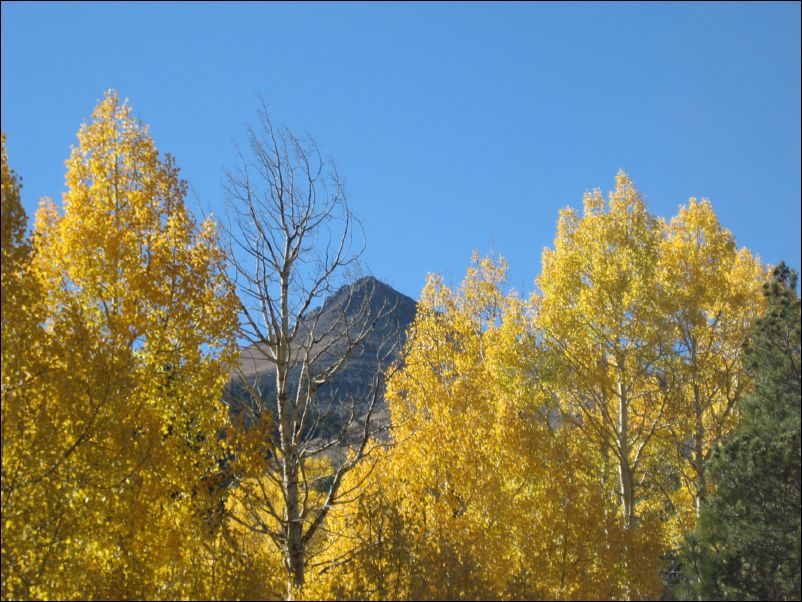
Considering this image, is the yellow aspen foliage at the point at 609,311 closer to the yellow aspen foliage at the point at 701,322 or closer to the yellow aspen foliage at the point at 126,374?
the yellow aspen foliage at the point at 701,322

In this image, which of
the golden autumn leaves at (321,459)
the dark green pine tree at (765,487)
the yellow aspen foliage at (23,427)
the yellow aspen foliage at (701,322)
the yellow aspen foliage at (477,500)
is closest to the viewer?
the yellow aspen foliage at (23,427)

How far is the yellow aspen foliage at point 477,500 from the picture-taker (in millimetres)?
10914

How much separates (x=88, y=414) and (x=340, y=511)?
25.5 feet

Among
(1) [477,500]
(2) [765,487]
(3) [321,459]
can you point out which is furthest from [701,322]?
(3) [321,459]

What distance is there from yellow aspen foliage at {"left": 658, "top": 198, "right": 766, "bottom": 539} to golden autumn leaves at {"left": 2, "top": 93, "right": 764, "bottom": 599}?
0.09 meters

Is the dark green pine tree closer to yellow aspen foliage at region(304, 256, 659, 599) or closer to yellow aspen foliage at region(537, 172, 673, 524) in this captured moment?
yellow aspen foliage at region(304, 256, 659, 599)

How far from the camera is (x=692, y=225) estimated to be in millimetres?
21859

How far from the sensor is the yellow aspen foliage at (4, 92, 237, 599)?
1030 centimetres

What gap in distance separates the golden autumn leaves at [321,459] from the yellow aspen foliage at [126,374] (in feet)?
0.11

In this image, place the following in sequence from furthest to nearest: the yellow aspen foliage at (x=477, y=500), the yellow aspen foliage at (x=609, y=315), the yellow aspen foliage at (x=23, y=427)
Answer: the yellow aspen foliage at (x=609, y=315), the yellow aspen foliage at (x=477, y=500), the yellow aspen foliage at (x=23, y=427)

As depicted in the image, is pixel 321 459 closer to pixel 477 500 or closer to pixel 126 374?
pixel 477 500

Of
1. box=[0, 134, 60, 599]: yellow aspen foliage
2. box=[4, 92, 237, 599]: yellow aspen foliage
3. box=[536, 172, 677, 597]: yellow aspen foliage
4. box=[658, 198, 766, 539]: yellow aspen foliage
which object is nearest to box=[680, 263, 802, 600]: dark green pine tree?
box=[536, 172, 677, 597]: yellow aspen foliage

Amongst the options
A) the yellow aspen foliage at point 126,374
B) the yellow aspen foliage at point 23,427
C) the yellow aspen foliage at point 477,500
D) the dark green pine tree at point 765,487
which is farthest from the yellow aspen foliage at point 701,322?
the yellow aspen foliage at point 23,427

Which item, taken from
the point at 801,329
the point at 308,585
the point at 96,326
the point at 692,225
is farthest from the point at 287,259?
the point at 692,225
